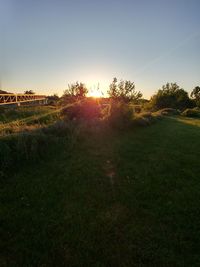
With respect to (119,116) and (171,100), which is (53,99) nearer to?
(171,100)

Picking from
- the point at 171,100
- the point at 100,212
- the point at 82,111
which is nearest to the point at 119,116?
the point at 82,111

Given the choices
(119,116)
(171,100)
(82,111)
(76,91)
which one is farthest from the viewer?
(171,100)

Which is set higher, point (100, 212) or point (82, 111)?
point (82, 111)

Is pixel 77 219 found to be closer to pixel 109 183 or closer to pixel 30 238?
pixel 30 238

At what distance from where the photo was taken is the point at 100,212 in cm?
463

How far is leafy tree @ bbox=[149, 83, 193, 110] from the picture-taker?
172 feet

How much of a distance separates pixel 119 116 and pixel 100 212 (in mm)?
9681

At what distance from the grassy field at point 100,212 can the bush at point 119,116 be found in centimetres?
569

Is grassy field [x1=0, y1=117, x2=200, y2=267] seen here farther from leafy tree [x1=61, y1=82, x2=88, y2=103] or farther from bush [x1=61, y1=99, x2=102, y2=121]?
leafy tree [x1=61, y1=82, x2=88, y2=103]

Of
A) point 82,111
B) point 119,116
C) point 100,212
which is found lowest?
A: point 100,212

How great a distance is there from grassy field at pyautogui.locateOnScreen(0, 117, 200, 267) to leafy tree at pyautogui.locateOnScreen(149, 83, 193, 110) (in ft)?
146

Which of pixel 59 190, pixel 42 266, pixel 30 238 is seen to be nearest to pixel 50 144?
pixel 59 190

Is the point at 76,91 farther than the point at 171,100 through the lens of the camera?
No

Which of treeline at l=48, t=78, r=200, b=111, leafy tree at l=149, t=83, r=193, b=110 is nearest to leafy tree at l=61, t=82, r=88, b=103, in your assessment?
treeline at l=48, t=78, r=200, b=111
